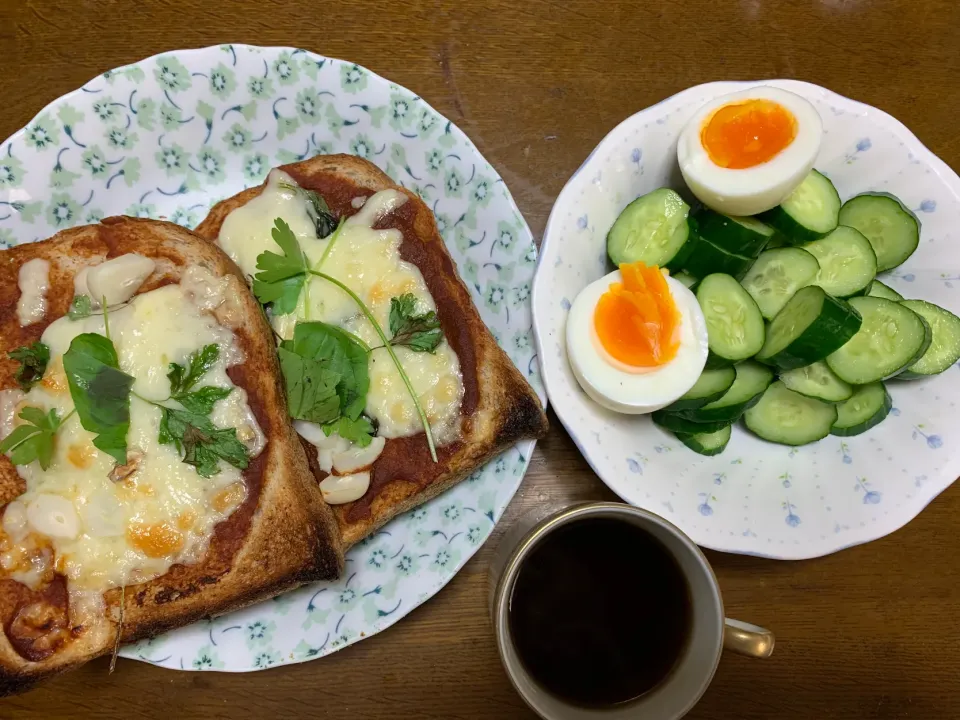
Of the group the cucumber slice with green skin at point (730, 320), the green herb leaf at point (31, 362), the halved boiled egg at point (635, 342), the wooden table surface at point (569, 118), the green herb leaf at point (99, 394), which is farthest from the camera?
the wooden table surface at point (569, 118)

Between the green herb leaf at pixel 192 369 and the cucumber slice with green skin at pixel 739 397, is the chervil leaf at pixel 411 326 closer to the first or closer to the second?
the green herb leaf at pixel 192 369

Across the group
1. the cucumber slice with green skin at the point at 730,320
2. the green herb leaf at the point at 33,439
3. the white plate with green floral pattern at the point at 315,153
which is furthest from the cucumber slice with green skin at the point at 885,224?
the green herb leaf at the point at 33,439

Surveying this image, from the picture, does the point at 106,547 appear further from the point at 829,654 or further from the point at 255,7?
the point at 829,654

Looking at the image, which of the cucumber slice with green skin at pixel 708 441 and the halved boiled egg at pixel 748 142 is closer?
the halved boiled egg at pixel 748 142

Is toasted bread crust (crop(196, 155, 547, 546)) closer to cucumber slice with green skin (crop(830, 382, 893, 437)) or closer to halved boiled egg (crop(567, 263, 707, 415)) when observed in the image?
halved boiled egg (crop(567, 263, 707, 415))

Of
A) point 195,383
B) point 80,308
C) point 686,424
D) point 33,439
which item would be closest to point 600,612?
point 686,424

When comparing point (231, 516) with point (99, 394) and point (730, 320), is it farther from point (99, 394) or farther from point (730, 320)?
point (730, 320)
